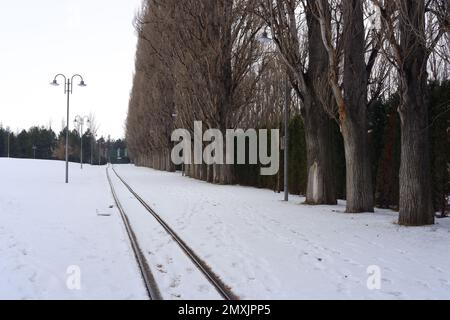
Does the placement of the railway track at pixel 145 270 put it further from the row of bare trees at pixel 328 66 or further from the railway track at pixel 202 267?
the row of bare trees at pixel 328 66

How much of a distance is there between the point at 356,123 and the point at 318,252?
6.16 m

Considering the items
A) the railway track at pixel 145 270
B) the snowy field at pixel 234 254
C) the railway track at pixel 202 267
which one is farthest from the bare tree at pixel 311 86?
the railway track at pixel 145 270

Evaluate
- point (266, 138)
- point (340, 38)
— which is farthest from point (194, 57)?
point (340, 38)

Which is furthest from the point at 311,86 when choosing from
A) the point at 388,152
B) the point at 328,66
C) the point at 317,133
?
the point at 388,152

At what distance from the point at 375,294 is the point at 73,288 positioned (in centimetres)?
362

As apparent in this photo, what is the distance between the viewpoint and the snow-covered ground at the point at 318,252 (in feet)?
18.9

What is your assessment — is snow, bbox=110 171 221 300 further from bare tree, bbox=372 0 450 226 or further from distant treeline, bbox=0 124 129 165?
distant treeline, bbox=0 124 129 165

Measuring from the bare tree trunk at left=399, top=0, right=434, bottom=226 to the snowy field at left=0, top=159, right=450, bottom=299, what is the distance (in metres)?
0.44

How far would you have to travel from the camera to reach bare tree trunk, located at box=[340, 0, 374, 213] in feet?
42.6

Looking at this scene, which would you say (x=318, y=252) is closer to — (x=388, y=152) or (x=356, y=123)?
(x=356, y=123)

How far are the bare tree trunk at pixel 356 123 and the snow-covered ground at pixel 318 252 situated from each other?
58 centimetres

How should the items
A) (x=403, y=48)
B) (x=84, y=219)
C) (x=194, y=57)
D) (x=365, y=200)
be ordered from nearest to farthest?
1. (x=403, y=48)
2. (x=84, y=219)
3. (x=365, y=200)
4. (x=194, y=57)
